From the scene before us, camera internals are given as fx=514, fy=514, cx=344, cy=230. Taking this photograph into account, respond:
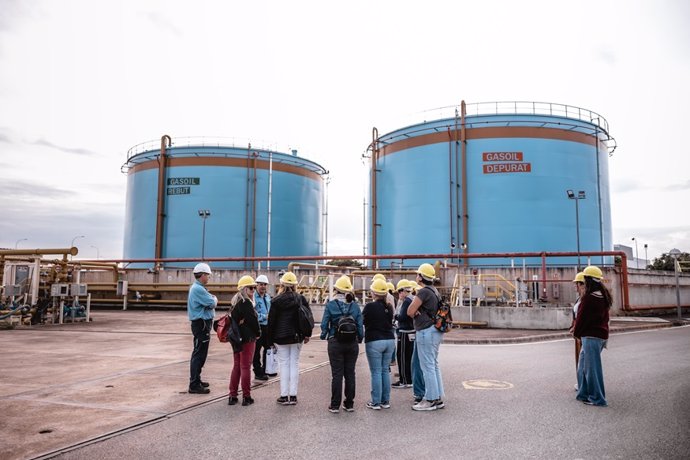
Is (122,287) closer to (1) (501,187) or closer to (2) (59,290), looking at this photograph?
(2) (59,290)

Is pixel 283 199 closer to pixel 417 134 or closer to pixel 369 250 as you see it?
pixel 369 250

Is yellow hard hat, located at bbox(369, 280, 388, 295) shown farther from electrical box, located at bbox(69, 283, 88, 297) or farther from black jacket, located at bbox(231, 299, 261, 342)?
electrical box, located at bbox(69, 283, 88, 297)

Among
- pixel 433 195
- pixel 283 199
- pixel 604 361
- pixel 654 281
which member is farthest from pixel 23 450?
pixel 283 199

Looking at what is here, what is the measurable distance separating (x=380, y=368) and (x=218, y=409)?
2.27 metres

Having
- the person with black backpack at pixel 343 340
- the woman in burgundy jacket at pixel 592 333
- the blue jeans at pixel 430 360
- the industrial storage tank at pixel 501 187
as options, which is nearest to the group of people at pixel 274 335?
the person with black backpack at pixel 343 340

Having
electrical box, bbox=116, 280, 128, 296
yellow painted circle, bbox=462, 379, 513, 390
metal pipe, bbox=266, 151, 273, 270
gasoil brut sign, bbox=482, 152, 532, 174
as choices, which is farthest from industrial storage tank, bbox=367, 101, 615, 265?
yellow painted circle, bbox=462, 379, 513, 390

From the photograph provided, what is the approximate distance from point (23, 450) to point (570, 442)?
5.67 metres

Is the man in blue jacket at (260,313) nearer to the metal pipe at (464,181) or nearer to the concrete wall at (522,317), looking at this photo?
the concrete wall at (522,317)

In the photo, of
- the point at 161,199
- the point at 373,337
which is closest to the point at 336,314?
the point at 373,337

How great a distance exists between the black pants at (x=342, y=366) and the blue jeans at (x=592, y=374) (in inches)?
129

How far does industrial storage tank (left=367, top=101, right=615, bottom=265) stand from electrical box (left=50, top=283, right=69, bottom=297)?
1981 cm

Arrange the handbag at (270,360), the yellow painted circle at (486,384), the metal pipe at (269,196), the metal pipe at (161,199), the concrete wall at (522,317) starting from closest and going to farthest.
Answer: the yellow painted circle at (486,384) → the handbag at (270,360) → the concrete wall at (522,317) → the metal pipe at (161,199) → the metal pipe at (269,196)

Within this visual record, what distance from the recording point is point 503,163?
31766mm

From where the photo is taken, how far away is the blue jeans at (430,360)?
22.9 feet
